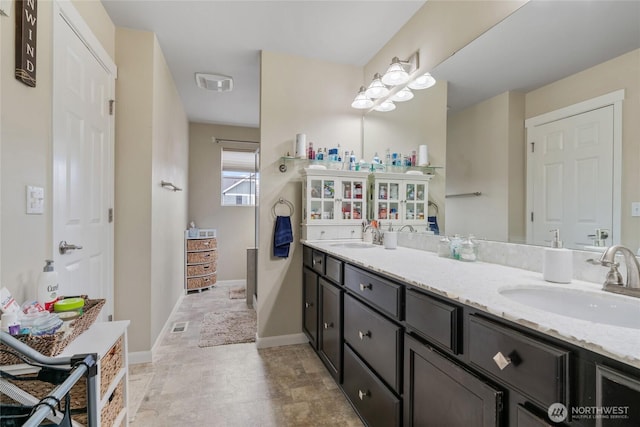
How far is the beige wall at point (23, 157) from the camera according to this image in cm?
110

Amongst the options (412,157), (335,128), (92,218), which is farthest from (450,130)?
(92,218)

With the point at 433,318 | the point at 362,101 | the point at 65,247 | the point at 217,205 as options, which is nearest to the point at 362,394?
the point at 433,318

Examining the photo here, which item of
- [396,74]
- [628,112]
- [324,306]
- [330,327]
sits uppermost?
[396,74]

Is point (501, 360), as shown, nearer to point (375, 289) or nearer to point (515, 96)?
point (375, 289)

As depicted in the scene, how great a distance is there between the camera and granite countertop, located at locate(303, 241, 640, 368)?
59 centimetres

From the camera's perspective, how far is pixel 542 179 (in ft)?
4.17

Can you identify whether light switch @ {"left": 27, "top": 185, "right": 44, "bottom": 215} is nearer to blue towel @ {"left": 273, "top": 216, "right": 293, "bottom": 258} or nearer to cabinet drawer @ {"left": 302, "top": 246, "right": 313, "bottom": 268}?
blue towel @ {"left": 273, "top": 216, "right": 293, "bottom": 258}

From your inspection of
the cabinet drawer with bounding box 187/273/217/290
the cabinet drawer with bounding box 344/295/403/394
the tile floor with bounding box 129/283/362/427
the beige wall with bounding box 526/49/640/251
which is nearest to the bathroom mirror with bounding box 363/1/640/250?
the beige wall with bounding box 526/49/640/251

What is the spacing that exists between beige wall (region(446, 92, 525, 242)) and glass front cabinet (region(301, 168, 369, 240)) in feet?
2.88

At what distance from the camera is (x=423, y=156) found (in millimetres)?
2164

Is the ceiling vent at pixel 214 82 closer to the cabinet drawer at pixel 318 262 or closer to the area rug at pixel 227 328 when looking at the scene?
the cabinet drawer at pixel 318 262

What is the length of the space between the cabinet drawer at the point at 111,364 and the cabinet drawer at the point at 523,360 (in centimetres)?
133

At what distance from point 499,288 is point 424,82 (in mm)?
1587

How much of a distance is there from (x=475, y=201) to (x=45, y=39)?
7.64ft
